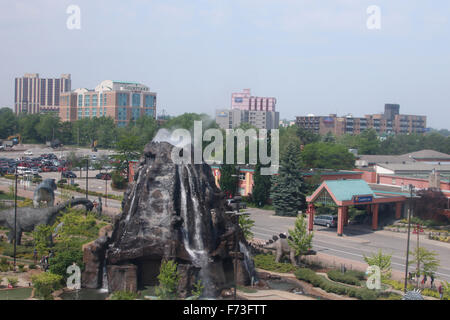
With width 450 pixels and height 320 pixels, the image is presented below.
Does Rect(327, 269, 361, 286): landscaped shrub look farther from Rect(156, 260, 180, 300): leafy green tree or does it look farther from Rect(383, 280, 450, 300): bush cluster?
Rect(156, 260, 180, 300): leafy green tree

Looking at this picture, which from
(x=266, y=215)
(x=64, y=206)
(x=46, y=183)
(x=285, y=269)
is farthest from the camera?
(x=266, y=215)

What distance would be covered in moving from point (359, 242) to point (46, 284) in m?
21.0

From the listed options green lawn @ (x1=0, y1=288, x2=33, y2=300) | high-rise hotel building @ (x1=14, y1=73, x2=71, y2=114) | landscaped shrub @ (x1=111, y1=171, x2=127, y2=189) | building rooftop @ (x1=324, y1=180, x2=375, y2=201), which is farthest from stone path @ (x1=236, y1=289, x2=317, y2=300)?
high-rise hotel building @ (x1=14, y1=73, x2=71, y2=114)

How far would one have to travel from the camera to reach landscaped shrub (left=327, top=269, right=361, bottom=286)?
2375 centimetres

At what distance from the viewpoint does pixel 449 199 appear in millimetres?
39938

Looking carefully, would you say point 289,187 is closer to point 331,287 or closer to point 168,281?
point 331,287

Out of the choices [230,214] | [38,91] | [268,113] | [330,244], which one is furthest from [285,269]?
[38,91]

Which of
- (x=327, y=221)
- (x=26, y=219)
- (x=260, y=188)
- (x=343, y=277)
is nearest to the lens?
(x=343, y=277)

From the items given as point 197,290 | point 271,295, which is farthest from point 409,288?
point 197,290

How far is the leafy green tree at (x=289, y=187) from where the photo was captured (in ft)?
145

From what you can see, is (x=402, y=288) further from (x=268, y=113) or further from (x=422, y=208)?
(x=268, y=113)

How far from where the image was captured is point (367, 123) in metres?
147

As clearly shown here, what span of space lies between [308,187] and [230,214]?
23055mm
